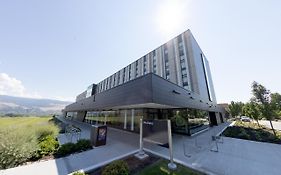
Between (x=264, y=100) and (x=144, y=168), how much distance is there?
69.2 ft

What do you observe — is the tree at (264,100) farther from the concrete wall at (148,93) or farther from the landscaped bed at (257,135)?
the concrete wall at (148,93)

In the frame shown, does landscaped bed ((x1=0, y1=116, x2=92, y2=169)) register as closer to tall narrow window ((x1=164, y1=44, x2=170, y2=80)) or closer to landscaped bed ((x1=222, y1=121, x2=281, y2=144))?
landscaped bed ((x1=222, y1=121, x2=281, y2=144))

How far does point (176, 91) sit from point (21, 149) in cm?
1036

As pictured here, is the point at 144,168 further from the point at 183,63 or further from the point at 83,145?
the point at 183,63

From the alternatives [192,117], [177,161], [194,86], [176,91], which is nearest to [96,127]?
[177,161]

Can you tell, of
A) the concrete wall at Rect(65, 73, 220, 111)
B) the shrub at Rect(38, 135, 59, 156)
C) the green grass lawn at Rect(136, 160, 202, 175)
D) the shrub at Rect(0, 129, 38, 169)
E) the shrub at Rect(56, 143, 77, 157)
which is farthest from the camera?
the concrete wall at Rect(65, 73, 220, 111)

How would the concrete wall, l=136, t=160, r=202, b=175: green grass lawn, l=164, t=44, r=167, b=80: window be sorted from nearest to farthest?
l=136, t=160, r=202, b=175: green grass lawn, the concrete wall, l=164, t=44, r=167, b=80: window

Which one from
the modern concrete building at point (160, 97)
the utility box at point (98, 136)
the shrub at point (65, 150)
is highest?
the modern concrete building at point (160, 97)

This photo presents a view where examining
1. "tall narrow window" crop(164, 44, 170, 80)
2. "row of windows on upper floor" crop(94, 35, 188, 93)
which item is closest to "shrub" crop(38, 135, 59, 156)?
"row of windows on upper floor" crop(94, 35, 188, 93)

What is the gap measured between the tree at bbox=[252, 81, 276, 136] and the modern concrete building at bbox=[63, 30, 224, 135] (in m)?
6.82

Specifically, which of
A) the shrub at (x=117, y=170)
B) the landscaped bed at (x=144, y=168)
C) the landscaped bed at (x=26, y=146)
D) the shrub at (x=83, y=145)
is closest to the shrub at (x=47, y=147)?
the landscaped bed at (x=26, y=146)

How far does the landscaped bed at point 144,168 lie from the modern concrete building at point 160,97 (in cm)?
348

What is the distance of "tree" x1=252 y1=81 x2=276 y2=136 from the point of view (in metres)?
15.8

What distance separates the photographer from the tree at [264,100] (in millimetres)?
15812
